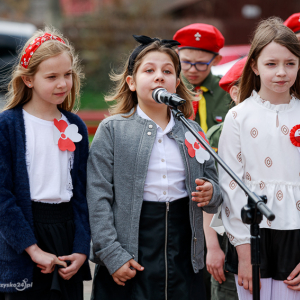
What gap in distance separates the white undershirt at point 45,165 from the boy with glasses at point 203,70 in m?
1.47

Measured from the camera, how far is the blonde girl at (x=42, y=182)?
2.18m

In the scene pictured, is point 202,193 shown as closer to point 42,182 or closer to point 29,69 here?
point 42,182

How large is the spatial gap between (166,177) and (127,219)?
0.29 meters

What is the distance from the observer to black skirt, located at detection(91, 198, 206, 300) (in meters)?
2.28

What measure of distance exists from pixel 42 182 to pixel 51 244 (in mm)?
308

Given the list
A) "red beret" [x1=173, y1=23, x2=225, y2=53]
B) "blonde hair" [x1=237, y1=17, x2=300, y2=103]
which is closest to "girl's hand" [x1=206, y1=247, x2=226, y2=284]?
"blonde hair" [x1=237, y1=17, x2=300, y2=103]

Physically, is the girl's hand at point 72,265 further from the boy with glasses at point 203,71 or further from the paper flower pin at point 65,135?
the boy with glasses at point 203,71

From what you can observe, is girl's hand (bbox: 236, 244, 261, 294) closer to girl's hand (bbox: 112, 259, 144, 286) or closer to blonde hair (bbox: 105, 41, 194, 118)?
girl's hand (bbox: 112, 259, 144, 286)

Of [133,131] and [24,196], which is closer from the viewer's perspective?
[24,196]

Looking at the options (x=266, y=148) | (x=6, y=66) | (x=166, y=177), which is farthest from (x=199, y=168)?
(x=6, y=66)

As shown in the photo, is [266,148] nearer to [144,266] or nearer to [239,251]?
[239,251]

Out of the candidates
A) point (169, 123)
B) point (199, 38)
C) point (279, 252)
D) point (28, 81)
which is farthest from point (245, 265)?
point (199, 38)

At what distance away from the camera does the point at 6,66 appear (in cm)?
271

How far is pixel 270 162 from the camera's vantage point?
7.53 feet
